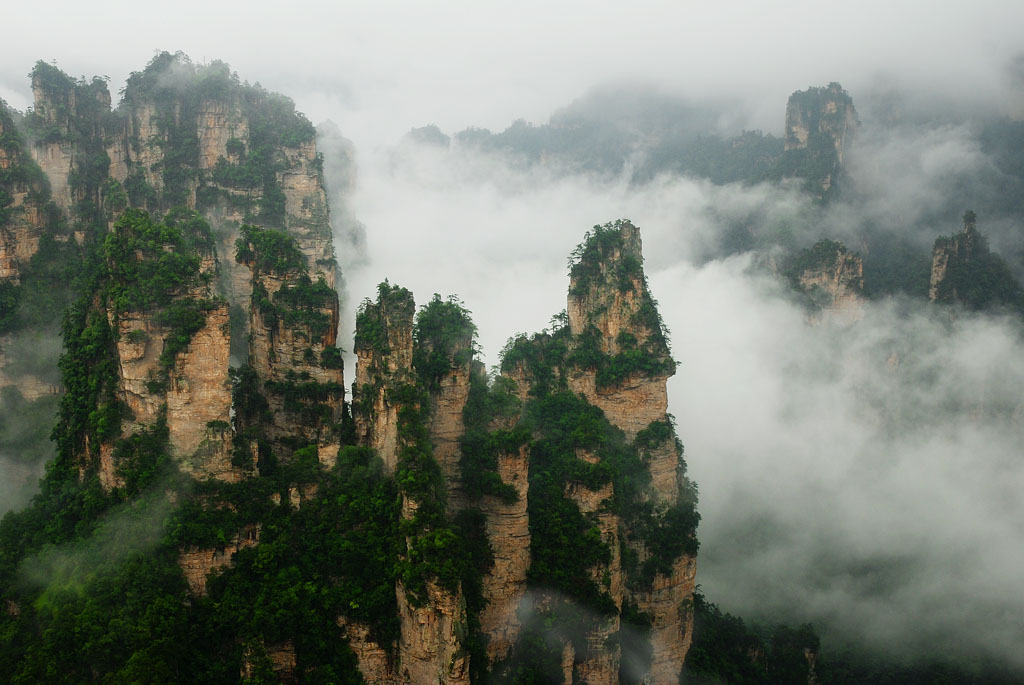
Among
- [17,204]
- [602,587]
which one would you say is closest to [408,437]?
Answer: [602,587]

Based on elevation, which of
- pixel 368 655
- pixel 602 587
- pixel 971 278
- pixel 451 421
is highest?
pixel 971 278

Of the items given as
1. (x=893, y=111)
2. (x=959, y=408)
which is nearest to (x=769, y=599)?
(x=959, y=408)

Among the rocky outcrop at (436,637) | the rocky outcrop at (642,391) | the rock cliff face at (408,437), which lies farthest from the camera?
the rocky outcrop at (642,391)

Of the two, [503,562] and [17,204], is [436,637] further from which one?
[17,204]

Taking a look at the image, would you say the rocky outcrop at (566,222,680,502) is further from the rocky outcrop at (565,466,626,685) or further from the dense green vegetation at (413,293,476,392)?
the dense green vegetation at (413,293,476,392)

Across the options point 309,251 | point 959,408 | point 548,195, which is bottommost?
point 959,408

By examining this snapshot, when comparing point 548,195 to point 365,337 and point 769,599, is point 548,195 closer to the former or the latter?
point 769,599

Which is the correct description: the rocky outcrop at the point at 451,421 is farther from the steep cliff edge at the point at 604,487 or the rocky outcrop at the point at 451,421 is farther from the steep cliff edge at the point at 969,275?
the steep cliff edge at the point at 969,275

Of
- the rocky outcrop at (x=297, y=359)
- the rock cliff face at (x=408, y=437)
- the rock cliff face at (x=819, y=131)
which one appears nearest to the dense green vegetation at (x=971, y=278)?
the rock cliff face at (x=819, y=131)
